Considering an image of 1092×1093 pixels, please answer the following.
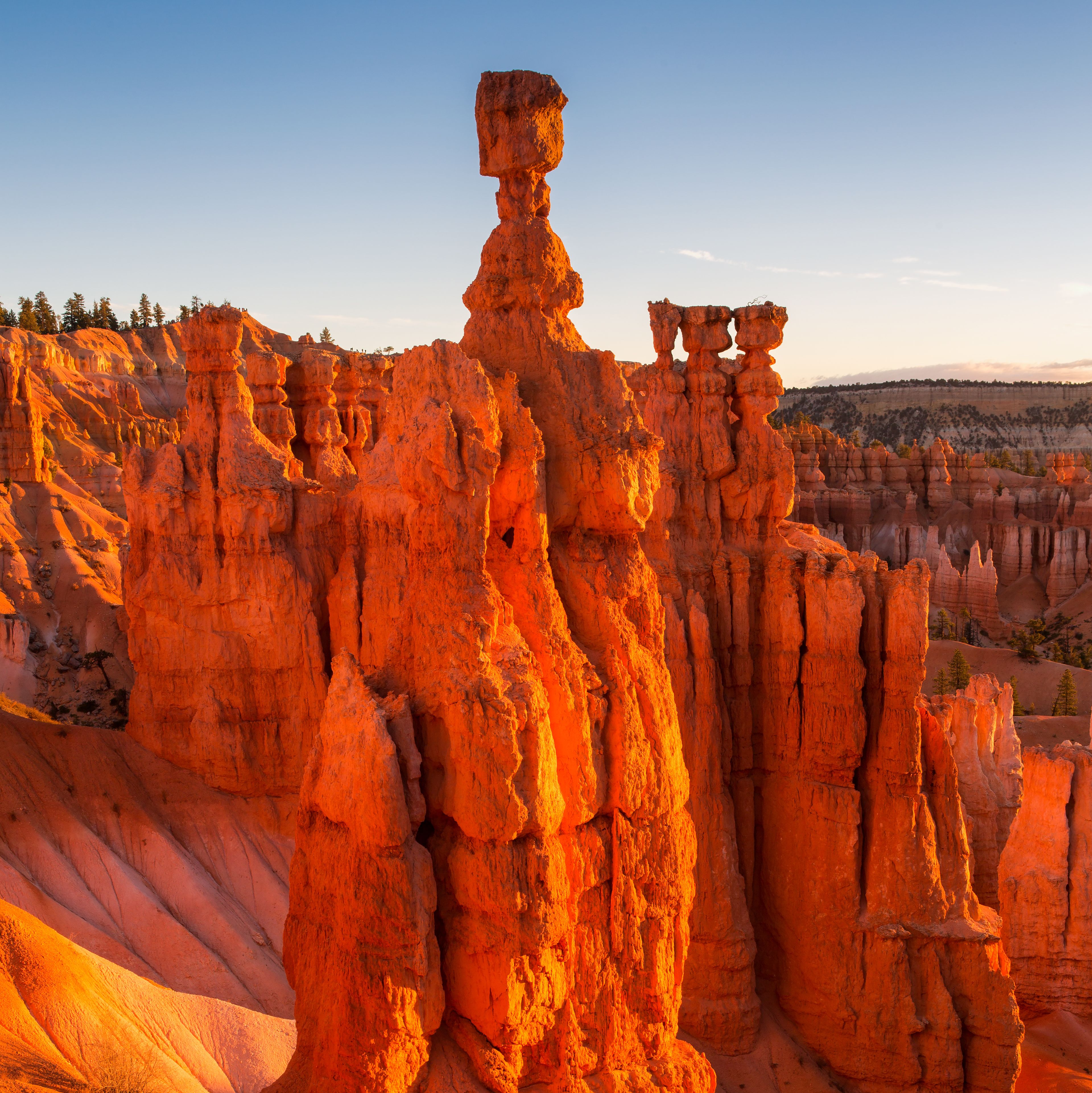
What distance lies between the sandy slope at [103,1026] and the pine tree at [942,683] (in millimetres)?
32571

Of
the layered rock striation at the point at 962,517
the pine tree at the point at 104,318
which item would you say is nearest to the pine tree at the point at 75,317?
the pine tree at the point at 104,318

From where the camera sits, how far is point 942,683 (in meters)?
39.5

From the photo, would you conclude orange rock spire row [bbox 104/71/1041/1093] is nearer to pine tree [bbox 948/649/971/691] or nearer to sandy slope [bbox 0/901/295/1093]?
sandy slope [bbox 0/901/295/1093]

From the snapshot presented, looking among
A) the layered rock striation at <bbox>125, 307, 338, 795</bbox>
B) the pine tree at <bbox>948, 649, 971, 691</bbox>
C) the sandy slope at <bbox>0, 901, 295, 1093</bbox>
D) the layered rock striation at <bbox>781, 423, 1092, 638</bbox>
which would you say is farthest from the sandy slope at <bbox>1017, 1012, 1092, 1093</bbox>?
the layered rock striation at <bbox>781, 423, 1092, 638</bbox>

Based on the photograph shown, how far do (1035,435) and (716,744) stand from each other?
138 metres

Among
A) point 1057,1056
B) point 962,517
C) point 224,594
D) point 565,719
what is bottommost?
point 1057,1056

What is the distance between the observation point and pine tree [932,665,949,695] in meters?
39.4

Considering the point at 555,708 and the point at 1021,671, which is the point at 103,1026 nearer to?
the point at 555,708

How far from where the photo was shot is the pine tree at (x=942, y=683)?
39.4 metres

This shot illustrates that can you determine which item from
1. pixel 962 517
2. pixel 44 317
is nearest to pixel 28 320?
pixel 44 317

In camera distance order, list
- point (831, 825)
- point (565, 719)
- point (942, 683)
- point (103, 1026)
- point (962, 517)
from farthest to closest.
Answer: point (962, 517) < point (942, 683) < point (831, 825) < point (103, 1026) < point (565, 719)

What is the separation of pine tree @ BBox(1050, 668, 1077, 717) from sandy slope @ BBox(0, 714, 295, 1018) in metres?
31.2

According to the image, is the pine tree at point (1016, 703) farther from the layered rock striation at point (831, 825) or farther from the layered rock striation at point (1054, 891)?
the layered rock striation at point (831, 825)

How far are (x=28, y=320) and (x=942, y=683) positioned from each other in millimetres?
74491
